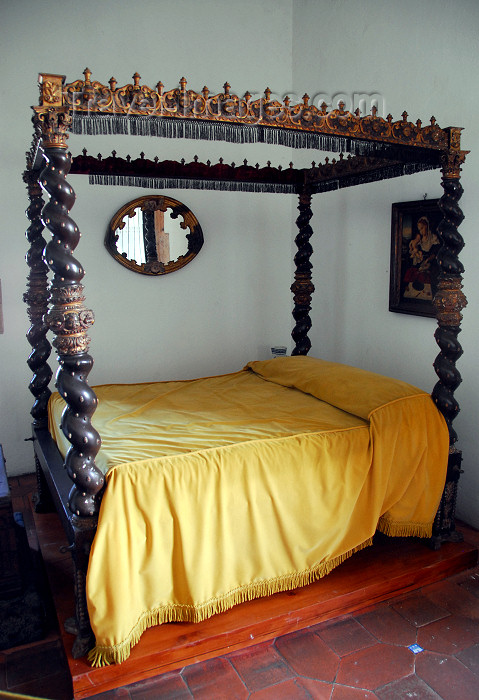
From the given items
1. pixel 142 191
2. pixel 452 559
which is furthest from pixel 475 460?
pixel 142 191

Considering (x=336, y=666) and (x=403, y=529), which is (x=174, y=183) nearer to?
(x=403, y=529)

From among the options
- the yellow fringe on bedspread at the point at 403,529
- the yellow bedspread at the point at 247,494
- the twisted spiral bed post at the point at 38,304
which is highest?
the twisted spiral bed post at the point at 38,304

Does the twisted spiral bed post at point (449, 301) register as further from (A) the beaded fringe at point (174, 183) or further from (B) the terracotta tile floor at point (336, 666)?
(A) the beaded fringe at point (174, 183)

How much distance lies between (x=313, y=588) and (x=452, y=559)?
77 centimetres

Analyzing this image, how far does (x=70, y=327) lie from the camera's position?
2.06 meters

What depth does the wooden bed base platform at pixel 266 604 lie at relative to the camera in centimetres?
218

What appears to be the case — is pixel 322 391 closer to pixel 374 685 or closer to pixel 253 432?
pixel 253 432

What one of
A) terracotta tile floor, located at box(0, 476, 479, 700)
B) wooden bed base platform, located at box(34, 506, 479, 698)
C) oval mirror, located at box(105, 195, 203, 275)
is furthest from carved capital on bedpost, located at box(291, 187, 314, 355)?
terracotta tile floor, located at box(0, 476, 479, 700)

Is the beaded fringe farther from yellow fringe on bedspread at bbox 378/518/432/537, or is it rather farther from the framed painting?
yellow fringe on bedspread at bbox 378/518/432/537

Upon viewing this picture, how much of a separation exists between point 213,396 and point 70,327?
5.52ft

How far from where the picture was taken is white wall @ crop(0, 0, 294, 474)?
3973mm

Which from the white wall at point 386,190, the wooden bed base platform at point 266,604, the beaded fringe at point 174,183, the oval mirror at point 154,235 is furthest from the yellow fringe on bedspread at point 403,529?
the oval mirror at point 154,235

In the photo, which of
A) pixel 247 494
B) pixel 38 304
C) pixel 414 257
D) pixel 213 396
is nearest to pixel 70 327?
pixel 247 494

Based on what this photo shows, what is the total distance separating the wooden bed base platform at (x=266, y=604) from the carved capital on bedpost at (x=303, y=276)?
70.4 inches
